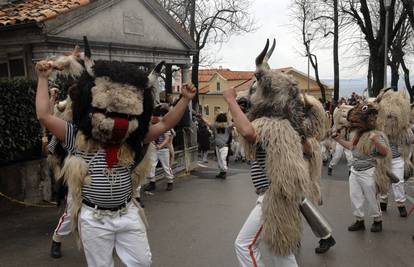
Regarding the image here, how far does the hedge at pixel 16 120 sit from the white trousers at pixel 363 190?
5.13 meters

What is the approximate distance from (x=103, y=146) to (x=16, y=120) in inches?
186

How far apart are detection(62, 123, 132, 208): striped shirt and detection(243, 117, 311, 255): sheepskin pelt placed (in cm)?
113

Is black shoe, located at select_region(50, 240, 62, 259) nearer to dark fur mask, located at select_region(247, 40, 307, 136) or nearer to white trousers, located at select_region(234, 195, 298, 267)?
white trousers, located at select_region(234, 195, 298, 267)

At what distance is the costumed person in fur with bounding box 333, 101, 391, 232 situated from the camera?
6578 mm

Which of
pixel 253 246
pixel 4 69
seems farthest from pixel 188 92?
pixel 4 69

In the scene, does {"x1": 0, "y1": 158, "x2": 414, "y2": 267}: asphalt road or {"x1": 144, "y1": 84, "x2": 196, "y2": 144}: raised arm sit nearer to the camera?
{"x1": 144, "y1": 84, "x2": 196, "y2": 144}: raised arm

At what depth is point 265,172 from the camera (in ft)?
12.9

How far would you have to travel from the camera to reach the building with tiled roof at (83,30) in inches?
364

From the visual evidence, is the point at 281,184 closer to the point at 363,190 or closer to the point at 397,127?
the point at 363,190

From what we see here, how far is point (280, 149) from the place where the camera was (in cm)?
380

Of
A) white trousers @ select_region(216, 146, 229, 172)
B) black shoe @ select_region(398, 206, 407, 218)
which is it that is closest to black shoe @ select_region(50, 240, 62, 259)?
black shoe @ select_region(398, 206, 407, 218)

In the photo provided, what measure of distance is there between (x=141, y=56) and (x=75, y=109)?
28.3 feet

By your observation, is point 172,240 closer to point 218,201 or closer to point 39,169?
point 218,201

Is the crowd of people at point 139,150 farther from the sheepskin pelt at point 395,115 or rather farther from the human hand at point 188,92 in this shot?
the sheepskin pelt at point 395,115
